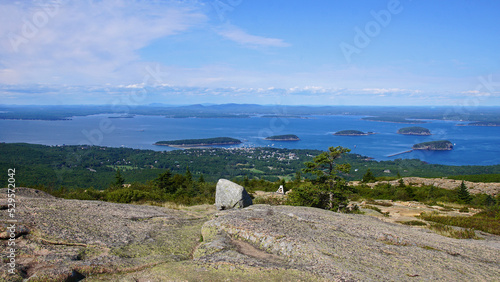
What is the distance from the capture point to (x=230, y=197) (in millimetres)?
13219

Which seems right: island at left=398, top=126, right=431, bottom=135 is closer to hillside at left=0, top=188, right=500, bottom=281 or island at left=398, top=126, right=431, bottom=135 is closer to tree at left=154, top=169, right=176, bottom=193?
tree at left=154, top=169, right=176, bottom=193

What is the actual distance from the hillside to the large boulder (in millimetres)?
4861

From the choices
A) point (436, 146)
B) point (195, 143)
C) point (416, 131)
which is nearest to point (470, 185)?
point (436, 146)

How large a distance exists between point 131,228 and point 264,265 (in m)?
3.91

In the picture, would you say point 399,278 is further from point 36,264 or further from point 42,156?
point 42,156

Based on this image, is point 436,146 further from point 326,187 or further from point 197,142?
point 326,187

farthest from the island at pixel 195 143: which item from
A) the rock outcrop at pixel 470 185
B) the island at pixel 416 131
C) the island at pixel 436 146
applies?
the island at pixel 416 131

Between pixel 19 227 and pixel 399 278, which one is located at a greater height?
pixel 19 227

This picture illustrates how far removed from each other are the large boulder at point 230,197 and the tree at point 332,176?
3895 millimetres

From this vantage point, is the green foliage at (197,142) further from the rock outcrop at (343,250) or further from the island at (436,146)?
the rock outcrop at (343,250)

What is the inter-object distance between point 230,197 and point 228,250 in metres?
7.38

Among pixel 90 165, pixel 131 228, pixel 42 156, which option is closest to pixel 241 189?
pixel 131 228

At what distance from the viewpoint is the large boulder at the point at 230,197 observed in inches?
516

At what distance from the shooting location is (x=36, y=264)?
4.75 meters
